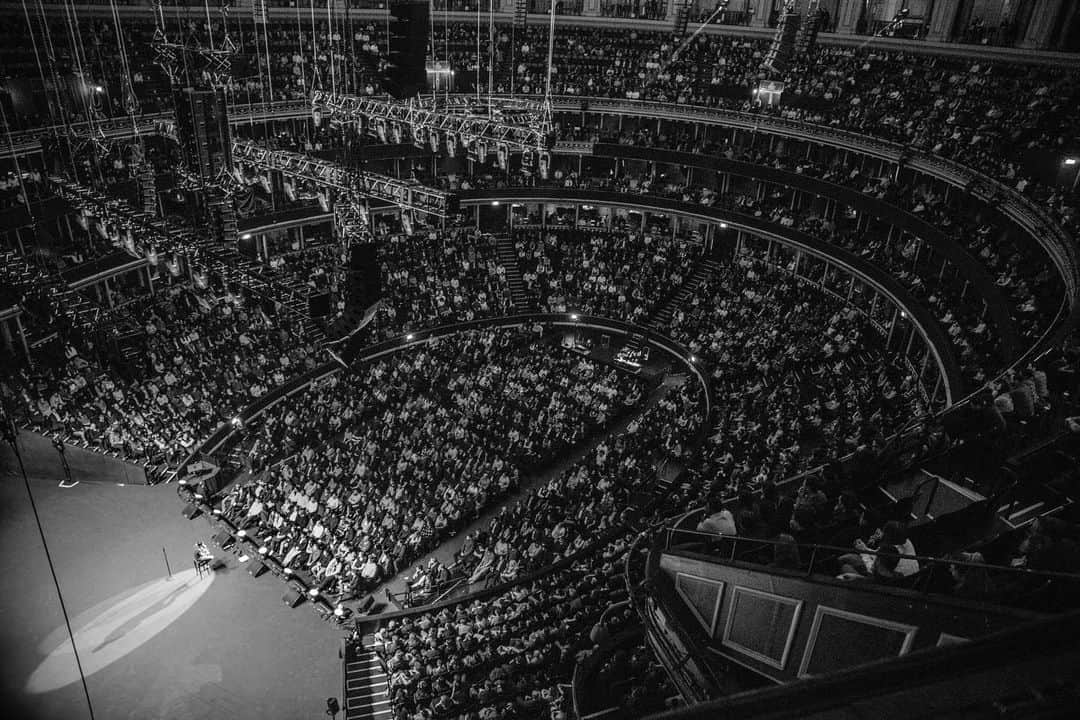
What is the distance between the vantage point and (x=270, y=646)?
17891 millimetres

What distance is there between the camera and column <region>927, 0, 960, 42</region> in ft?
107

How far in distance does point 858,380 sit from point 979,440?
14.2m

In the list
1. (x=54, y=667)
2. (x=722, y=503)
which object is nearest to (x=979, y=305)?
(x=722, y=503)

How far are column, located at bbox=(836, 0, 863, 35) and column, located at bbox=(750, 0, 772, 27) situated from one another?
3.76 meters

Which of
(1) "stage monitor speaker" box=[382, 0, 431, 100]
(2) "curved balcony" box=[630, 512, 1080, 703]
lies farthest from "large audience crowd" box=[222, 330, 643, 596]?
(2) "curved balcony" box=[630, 512, 1080, 703]

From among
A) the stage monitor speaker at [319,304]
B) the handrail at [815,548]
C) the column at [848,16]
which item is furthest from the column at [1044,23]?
the handrail at [815,548]

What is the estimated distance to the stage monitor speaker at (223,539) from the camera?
21064 mm

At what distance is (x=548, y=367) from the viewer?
28.2 metres

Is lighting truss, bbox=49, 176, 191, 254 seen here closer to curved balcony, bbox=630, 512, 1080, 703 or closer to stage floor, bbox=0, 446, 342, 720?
stage floor, bbox=0, 446, 342, 720

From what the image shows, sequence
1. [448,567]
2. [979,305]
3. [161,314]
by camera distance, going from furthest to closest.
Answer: [161,314] → [979,305] → [448,567]

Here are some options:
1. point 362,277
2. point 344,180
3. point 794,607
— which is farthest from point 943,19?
point 794,607

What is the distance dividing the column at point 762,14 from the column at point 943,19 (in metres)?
8.37

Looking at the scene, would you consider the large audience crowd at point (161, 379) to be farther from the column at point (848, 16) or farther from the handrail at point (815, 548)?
the column at point (848, 16)

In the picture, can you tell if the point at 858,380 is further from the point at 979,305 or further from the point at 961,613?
the point at 961,613
